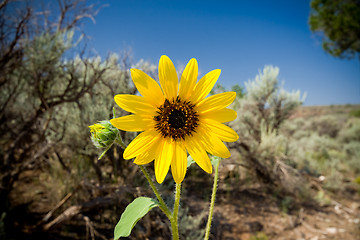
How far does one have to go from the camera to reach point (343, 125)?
10109mm

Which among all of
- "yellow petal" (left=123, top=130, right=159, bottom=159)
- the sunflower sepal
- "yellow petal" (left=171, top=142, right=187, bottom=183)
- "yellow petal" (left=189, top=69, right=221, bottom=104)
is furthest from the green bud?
"yellow petal" (left=189, top=69, right=221, bottom=104)

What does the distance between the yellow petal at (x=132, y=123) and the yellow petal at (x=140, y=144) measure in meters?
0.03

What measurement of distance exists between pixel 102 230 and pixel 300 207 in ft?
11.4

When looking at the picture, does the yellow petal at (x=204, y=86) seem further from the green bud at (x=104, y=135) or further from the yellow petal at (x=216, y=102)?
the green bud at (x=104, y=135)

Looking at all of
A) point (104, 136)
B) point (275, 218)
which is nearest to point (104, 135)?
point (104, 136)

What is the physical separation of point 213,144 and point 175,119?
207 millimetres

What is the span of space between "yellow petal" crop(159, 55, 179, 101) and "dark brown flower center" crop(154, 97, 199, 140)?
1.8 inches

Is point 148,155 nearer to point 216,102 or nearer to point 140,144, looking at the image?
point 140,144

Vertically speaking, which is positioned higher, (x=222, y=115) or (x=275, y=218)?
(x=222, y=115)

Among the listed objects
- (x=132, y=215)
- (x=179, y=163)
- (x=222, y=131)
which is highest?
(x=222, y=131)

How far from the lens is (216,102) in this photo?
82 centimetres

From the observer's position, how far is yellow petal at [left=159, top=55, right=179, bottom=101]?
782 mm

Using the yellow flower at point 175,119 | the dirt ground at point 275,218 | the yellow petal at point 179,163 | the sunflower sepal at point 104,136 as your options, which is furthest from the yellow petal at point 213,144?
the dirt ground at point 275,218

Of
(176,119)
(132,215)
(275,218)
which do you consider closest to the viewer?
(132,215)
